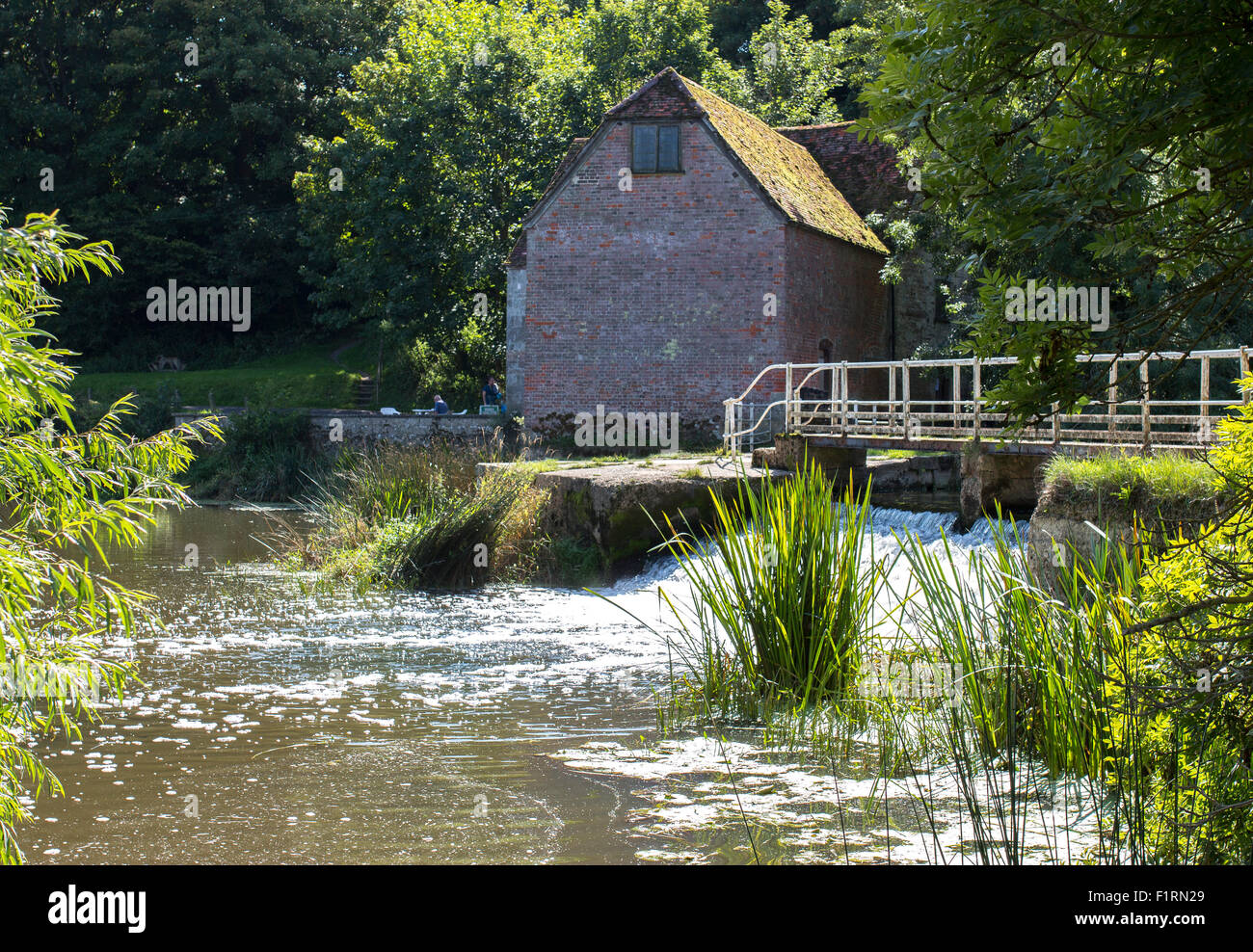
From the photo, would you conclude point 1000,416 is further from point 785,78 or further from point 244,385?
point 244,385

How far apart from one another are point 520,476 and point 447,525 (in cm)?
142

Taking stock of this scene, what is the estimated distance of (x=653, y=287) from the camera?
24.9m

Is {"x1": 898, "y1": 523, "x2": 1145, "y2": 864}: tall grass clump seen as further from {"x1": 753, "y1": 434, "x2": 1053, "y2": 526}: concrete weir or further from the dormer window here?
the dormer window

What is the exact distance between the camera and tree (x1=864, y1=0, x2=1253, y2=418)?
3.19 m

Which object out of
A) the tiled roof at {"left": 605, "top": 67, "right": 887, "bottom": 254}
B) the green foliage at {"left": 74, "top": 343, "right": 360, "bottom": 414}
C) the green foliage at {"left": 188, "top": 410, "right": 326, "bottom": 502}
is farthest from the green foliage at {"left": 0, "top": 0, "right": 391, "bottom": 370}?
the tiled roof at {"left": 605, "top": 67, "right": 887, "bottom": 254}

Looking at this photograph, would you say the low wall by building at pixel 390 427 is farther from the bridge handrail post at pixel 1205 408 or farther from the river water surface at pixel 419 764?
the bridge handrail post at pixel 1205 408

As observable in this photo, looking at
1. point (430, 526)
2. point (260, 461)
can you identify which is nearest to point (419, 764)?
point (430, 526)

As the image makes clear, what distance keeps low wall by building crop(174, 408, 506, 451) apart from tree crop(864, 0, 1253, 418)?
24223mm

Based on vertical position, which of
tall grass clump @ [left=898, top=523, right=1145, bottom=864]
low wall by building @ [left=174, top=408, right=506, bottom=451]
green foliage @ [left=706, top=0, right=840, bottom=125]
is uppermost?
green foliage @ [left=706, top=0, right=840, bottom=125]

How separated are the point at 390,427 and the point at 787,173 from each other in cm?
1165

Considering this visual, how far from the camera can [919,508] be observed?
1557 centimetres

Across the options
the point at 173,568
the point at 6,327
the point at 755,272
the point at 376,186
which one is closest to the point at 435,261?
the point at 376,186
